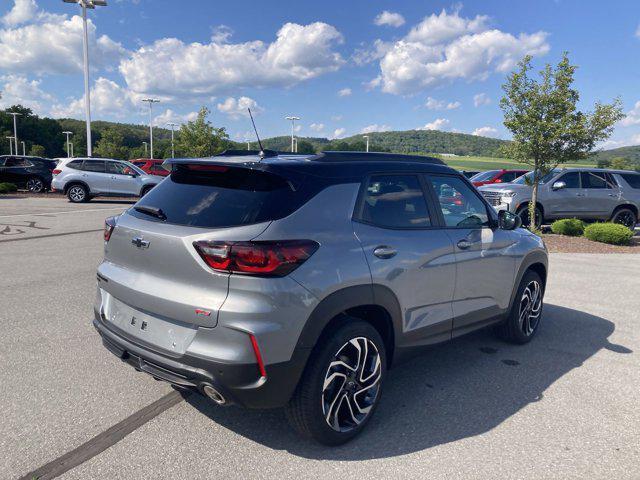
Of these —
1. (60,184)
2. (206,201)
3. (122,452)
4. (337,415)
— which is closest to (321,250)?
(206,201)

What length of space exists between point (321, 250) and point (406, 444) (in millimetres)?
1308

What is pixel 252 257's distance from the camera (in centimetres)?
252

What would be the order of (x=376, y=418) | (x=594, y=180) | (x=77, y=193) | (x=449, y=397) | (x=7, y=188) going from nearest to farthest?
1. (x=376, y=418)
2. (x=449, y=397)
3. (x=594, y=180)
4. (x=77, y=193)
5. (x=7, y=188)

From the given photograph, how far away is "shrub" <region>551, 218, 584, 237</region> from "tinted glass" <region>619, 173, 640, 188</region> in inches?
108

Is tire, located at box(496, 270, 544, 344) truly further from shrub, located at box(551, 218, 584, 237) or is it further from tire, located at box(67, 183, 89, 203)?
tire, located at box(67, 183, 89, 203)

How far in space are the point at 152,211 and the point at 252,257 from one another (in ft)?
3.03

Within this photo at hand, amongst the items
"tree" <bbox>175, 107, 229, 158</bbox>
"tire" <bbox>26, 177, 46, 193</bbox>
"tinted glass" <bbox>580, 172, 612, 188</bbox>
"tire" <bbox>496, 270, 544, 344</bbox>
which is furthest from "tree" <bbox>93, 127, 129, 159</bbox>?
"tire" <bbox>496, 270, 544, 344</bbox>

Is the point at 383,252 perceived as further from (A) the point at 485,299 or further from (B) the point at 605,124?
(B) the point at 605,124

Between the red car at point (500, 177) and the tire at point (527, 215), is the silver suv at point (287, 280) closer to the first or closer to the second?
the tire at point (527, 215)

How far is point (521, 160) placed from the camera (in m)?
13.0

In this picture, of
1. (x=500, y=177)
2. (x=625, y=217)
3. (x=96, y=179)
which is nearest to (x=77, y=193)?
(x=96, y=179)

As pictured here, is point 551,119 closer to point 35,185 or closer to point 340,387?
point 340,387

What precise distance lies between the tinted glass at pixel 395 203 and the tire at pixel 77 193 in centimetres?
1961

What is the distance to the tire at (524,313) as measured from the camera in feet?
15.2
